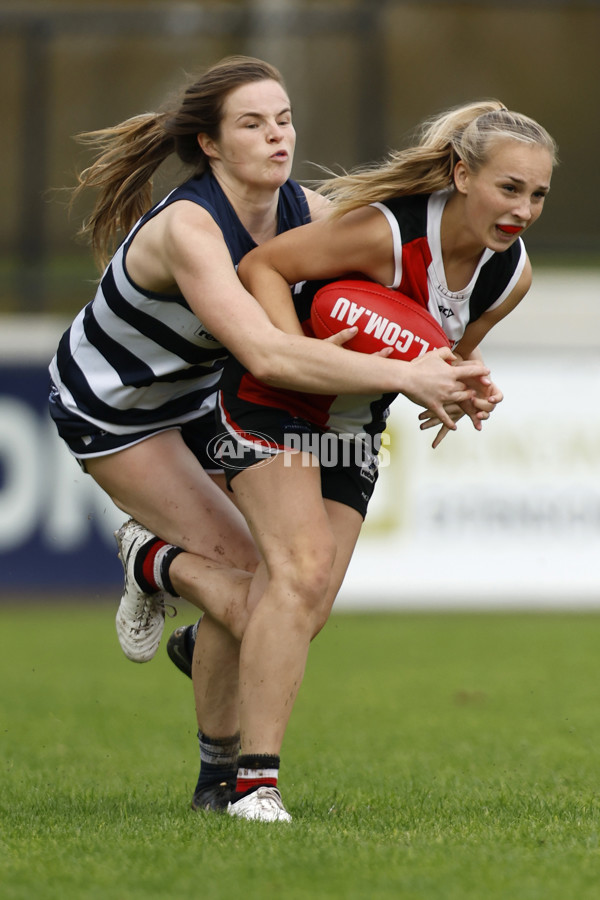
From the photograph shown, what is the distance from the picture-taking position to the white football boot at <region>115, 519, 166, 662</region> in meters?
4.08

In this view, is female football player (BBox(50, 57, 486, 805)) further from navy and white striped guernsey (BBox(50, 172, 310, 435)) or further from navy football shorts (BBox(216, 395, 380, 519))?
navy football shorts (BBox(216, 395, 380, 519))

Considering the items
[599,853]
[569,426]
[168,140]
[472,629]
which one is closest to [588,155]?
[569,426]

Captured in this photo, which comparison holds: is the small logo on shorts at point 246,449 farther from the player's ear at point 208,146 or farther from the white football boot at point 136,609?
the player's ear at point 208,146

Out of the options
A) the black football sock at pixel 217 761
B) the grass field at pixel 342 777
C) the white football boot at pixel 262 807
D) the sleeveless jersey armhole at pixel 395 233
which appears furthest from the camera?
the black football sock at pixel 217 761

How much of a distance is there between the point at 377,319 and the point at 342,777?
62.5 inches

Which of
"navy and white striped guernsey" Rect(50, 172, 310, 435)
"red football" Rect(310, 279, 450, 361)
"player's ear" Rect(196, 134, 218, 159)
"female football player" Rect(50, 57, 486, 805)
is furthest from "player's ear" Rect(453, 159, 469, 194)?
"player's ear" Rect(196, 134, 218, 159)

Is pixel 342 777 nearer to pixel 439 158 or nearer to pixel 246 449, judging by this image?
pixel 246 449

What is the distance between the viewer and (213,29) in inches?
434

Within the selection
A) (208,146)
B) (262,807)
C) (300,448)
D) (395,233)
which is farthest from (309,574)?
(208,146)

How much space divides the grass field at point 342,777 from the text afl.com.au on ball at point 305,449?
2.97 ft

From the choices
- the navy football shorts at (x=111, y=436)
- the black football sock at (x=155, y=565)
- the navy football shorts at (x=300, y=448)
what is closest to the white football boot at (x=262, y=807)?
the black football sock at (x=155, y=565)

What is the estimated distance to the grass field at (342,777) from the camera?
288cm

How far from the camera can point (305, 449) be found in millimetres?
3646

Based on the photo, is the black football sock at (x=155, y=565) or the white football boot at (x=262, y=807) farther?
the black football sock at (x=155, y=565)
